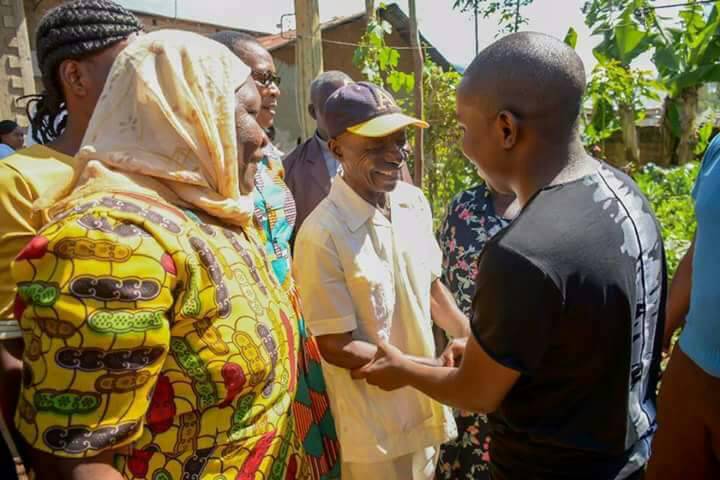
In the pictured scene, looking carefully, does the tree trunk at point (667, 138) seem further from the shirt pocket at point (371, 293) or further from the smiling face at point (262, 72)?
the shirt pocket at point (371, 293)

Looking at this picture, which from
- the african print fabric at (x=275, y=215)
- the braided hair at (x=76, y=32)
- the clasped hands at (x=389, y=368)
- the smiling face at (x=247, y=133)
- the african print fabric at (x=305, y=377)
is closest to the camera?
the smiling face at (x=247, y=133)

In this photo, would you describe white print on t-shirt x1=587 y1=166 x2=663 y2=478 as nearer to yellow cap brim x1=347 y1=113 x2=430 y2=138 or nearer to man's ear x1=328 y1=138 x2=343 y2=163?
yellow cap brim x1=347 y1=113 x2=430 y2=138

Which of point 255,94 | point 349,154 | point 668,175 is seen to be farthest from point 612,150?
point 255,94

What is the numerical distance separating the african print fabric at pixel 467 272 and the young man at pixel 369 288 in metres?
0.36

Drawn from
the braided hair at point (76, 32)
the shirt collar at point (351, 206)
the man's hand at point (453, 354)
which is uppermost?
the braided hair at point (76, 32)

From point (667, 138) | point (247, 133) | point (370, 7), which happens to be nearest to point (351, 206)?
point (247, 133)

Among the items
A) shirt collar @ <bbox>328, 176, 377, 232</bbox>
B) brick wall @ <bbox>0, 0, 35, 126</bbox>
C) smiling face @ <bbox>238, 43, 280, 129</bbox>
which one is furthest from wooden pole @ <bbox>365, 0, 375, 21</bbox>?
brick wall @ <bbox>0, 0, 35, 126</bbox>

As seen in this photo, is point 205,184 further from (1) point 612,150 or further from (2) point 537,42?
(1) point 612,150

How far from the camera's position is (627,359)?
141 cm

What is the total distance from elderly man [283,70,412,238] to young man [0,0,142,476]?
1531 millimetres

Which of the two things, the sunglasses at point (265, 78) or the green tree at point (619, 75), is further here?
the green tree at point (619, 75)

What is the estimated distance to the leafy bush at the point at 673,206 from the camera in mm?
4203

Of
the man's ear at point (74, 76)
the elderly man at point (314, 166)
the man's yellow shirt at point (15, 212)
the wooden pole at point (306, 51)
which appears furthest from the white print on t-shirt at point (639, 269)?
the wooden pole at point (306, 51)

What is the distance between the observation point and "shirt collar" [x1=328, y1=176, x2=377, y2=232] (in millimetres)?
2062
